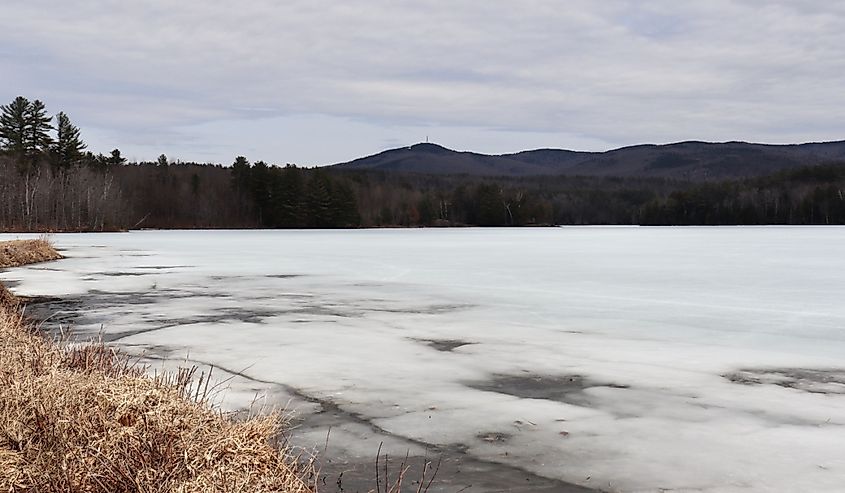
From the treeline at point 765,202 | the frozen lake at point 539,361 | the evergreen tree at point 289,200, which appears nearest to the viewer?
the frozen lake at point 539,361

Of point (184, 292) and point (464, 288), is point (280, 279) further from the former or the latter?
point (464, 288)

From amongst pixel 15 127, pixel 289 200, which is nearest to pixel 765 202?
pixel 289 200

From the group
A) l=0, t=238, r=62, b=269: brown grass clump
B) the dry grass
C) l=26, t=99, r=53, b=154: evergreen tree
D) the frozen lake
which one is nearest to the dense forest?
l=26, t=99, r=53, b=154: evergreen tree

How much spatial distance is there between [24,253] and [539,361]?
19069 mm

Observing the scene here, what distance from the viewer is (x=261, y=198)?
81.9 m

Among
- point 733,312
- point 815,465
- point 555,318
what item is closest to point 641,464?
point 815,465

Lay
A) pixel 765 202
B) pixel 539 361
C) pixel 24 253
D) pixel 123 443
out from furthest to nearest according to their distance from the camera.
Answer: pixel 765 202 < pixel 24 253 < pixel 539 361 < pixel 123 443

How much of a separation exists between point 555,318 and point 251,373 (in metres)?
4.69

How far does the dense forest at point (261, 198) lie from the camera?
63.0 metres

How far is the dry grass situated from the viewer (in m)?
3.32

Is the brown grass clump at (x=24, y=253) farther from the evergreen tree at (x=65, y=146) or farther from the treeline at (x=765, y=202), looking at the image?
the treeline at (x=765, y=202)

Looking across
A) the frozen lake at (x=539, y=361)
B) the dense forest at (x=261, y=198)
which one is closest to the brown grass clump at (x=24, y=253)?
the frozen lake at (x=539, y=361)

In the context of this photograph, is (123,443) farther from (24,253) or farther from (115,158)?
(115,158)

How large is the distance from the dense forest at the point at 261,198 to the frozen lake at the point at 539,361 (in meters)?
52.2
